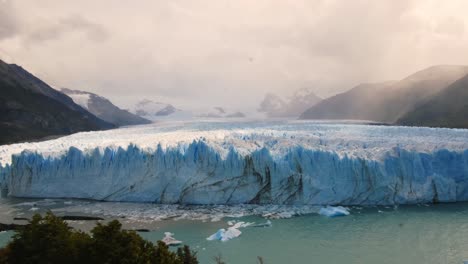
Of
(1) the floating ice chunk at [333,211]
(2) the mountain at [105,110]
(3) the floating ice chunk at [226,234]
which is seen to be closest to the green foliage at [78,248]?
(3) the floating ice chunk at [226,234]

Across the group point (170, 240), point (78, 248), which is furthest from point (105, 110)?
point (78, 248)

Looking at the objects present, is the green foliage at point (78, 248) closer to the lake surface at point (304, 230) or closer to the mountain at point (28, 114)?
the lake surface at point (304, 230)

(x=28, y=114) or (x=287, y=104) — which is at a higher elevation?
(x=287, y=104)

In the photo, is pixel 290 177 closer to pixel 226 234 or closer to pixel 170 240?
pixel 226 234

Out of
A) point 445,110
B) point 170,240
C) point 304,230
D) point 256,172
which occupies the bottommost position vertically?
point 304,230

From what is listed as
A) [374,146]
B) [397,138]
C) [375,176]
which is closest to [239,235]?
[375,176]

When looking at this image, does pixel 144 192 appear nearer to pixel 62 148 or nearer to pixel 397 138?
pixel 62 148

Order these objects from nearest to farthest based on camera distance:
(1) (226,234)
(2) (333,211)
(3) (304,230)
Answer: (1) (226,234) < (3) (304,230) < (2) (333,211)
